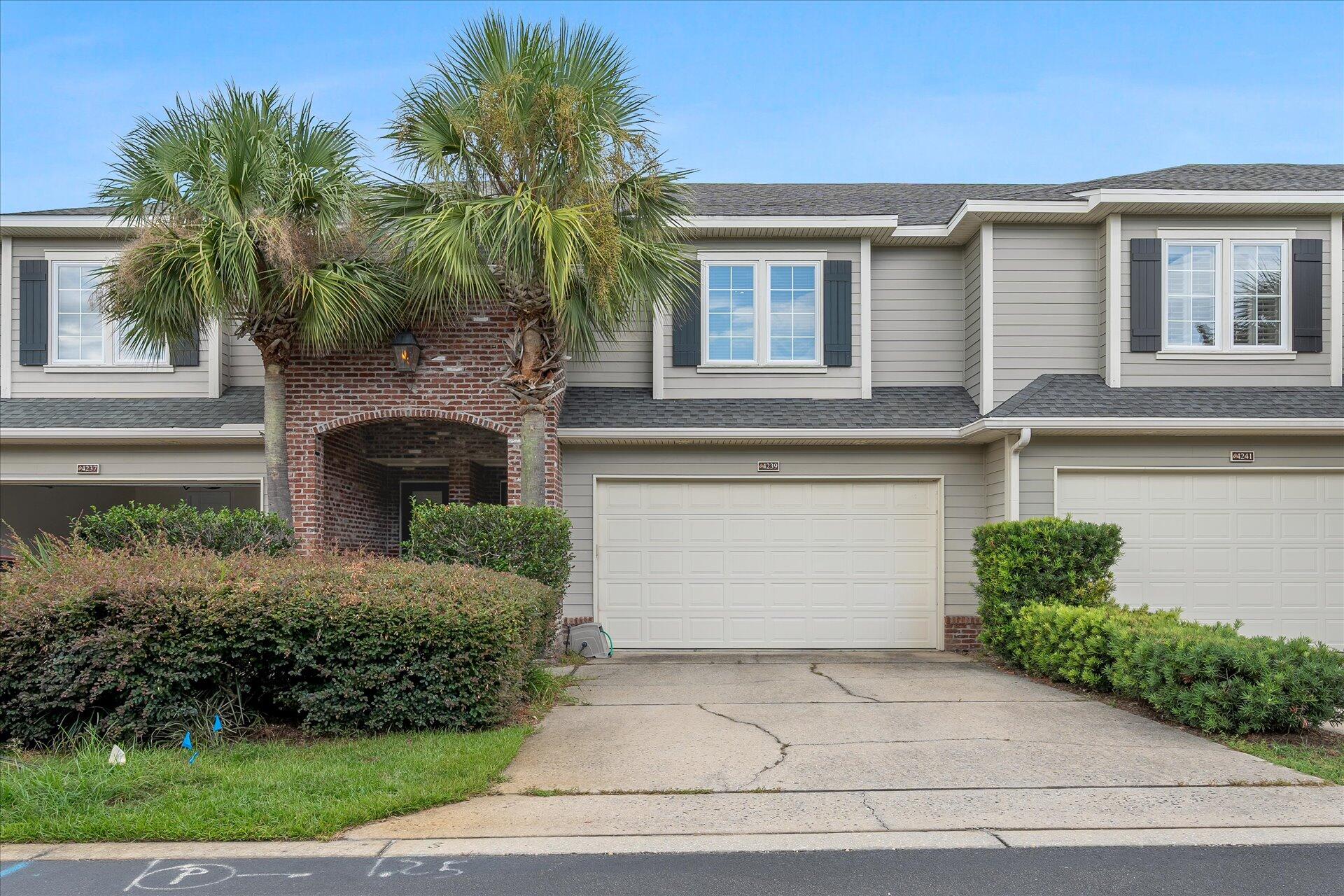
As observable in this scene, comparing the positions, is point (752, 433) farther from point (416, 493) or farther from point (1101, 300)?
point (416, 493)

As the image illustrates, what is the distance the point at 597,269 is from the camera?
1020 cm

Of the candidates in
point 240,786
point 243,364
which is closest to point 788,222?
point 243,364

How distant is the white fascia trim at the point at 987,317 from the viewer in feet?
40.6

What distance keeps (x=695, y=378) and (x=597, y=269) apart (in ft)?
10.3

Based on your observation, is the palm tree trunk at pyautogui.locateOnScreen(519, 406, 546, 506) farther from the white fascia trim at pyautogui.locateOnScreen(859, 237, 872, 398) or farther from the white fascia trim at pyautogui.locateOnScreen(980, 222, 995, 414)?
the white fascia trim at pyautogui.locateOnScreen(980, 222, 995, 414)

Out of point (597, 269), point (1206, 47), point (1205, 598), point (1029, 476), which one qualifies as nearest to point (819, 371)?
point (1029, 476)

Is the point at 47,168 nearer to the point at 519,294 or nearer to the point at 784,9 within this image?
the point at 519,294

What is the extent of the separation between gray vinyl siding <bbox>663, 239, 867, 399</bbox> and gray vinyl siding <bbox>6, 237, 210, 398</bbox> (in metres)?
6.23

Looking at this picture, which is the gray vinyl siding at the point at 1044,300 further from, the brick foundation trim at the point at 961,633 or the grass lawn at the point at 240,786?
the grass lawn at the point at 240,786

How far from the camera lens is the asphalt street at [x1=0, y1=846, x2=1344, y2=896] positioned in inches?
174

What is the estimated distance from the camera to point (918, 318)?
13.3m

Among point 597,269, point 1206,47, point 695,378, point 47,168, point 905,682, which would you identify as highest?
point 1206,47

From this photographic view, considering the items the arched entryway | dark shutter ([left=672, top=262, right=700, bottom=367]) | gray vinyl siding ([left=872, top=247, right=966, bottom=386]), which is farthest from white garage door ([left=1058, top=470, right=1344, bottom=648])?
the arched entryway

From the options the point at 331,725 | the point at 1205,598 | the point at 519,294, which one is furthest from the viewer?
the point at 1205,598
